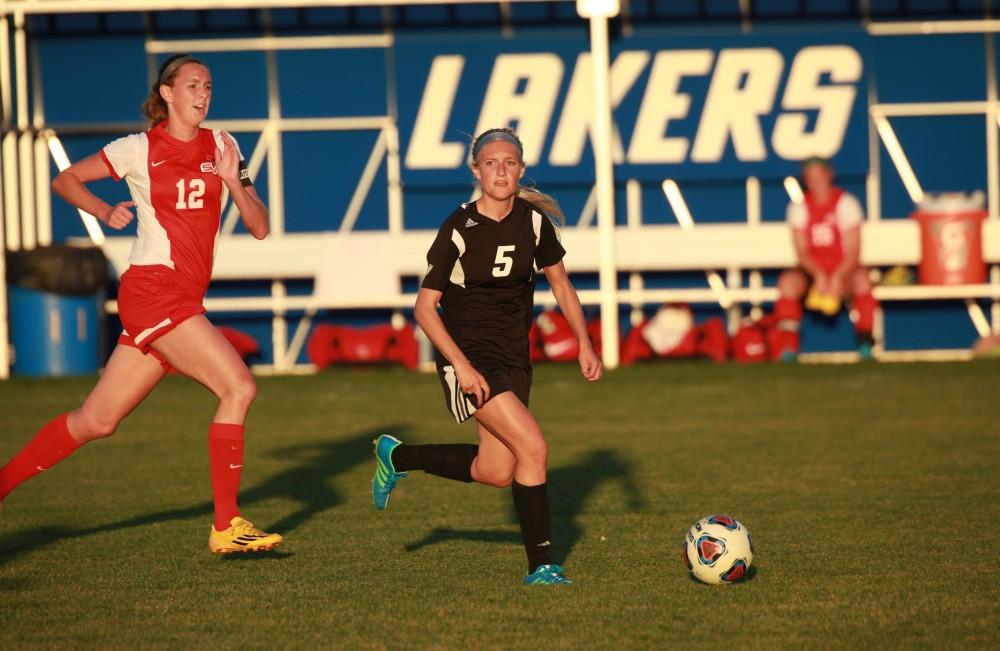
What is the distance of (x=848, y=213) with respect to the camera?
16.8 m

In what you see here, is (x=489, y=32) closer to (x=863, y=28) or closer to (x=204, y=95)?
(x=863, y=28)

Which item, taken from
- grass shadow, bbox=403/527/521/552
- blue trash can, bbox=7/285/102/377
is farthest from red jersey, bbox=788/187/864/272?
grass shadow, bbox=403/527/521/552

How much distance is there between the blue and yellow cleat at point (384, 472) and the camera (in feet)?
23.8

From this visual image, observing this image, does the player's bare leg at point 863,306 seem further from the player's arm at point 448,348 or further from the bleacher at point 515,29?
the player's arm at point 448,348

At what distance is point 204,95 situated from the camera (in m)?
6.86

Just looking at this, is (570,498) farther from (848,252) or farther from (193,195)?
(848,252)

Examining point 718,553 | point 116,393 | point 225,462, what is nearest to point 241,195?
point 116,393

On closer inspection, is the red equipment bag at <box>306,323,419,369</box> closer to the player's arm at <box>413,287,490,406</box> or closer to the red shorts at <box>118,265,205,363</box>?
the red shorts at <box>118,265,205,363</box>

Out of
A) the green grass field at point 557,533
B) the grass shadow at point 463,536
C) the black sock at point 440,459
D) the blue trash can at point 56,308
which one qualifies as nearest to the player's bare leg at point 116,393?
the green grass field at point 557,533

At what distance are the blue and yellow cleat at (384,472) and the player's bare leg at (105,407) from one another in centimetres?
107

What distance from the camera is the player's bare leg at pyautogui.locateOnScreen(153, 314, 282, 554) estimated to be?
676 centimetres

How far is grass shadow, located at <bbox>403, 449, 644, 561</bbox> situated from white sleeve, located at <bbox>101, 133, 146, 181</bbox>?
2090 millimetres

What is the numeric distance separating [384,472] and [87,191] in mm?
1854

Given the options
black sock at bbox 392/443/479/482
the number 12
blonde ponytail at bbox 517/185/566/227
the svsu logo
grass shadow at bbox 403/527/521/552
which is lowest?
grass shadow at bbox 403/527/521/552
